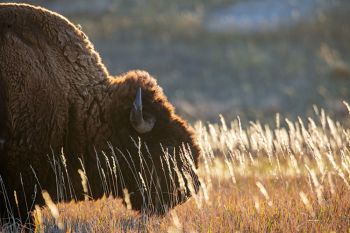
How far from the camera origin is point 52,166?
5680 millimetres

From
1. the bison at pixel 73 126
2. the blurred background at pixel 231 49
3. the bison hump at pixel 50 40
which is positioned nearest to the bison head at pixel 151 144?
the bison at pixel 73 126

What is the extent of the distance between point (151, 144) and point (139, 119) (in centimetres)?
37

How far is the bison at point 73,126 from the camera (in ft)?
18.7

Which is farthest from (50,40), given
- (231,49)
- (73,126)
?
(231,49)

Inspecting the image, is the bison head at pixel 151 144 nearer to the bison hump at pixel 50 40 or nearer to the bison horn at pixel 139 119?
the bison horn at pixel 139 119

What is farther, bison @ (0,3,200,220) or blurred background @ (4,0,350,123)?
blurred background @ (4,0,350,123)

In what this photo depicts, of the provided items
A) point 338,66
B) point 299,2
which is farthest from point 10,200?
point 299,2

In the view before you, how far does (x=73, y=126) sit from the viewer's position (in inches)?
236

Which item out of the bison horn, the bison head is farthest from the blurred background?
the bison horn

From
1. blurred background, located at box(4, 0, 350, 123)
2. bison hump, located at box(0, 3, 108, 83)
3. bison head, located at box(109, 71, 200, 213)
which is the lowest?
bison head, located at box(109, 71, 200, 213)

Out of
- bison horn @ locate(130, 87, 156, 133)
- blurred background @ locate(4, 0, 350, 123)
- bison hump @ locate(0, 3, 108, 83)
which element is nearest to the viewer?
bison horn @ locate(130, 87, 156, 133)

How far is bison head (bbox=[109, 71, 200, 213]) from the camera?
5.96 metres

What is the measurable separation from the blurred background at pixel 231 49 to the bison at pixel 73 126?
14364mm

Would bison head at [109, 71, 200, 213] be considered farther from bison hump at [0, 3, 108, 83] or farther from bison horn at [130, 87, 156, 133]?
bison hump at [0, 3, 108, 83]
